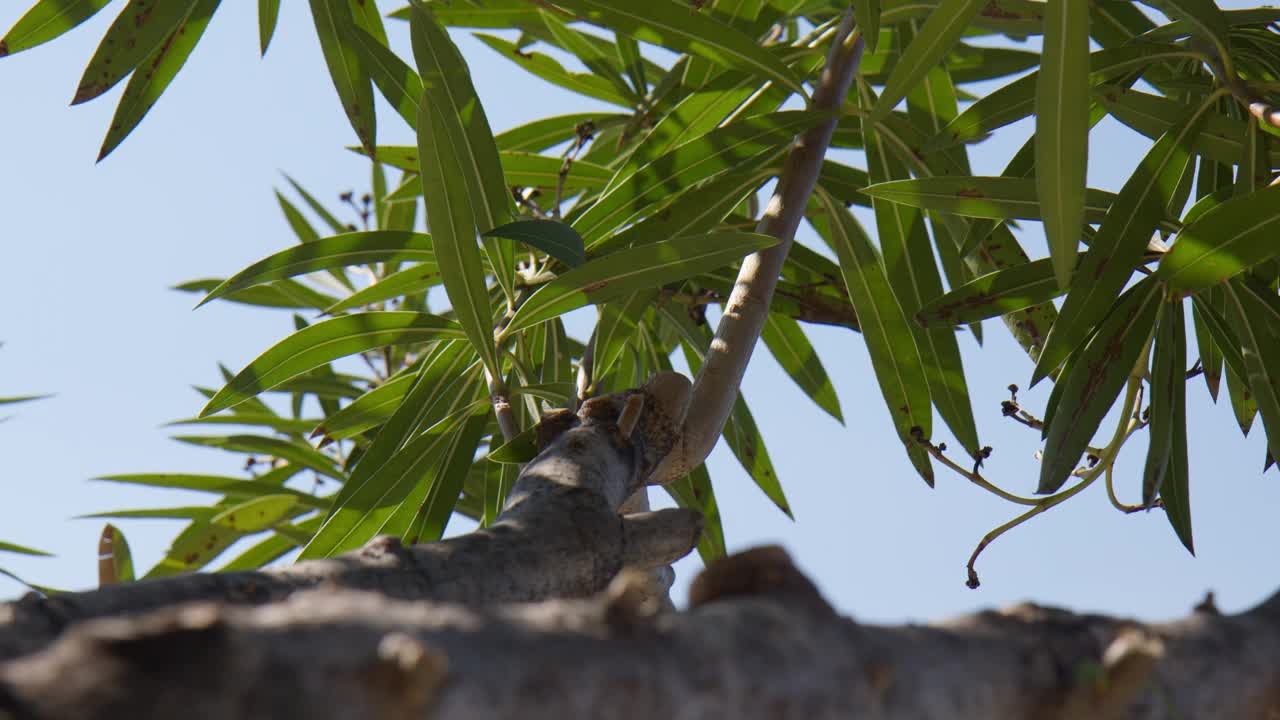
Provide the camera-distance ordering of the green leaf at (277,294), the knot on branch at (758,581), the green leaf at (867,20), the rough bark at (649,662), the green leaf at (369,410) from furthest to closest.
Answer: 1. the green leaf at (277,294)
2. the green leaf at (369,410)
3. the green leaf at (867,20)
4. the knot on branch at (758,581)
5. the rough bark at (649,662)

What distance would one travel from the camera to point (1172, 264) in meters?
1.12

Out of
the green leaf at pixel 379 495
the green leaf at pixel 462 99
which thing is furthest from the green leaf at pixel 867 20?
the green leaf at pixel 379 495

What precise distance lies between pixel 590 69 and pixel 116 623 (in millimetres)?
1989

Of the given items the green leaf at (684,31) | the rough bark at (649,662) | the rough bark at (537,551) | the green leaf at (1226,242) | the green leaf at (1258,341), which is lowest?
the rough bark at (649,662)

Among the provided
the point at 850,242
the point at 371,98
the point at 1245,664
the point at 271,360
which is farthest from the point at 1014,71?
the point at 1245,664

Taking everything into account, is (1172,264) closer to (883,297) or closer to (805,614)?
(883,297)

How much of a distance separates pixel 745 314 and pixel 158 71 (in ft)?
3.23

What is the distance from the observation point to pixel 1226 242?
3.54ft

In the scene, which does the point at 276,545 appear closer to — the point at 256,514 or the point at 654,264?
the point at 256,514

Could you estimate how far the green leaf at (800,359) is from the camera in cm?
187

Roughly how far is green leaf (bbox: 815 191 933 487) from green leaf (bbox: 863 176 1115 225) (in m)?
0.18

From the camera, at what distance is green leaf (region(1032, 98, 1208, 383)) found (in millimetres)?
1238

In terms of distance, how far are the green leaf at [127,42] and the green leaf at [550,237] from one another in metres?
0.71

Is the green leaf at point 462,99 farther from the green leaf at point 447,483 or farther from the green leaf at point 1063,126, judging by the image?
the green leaf at point 1063,126
